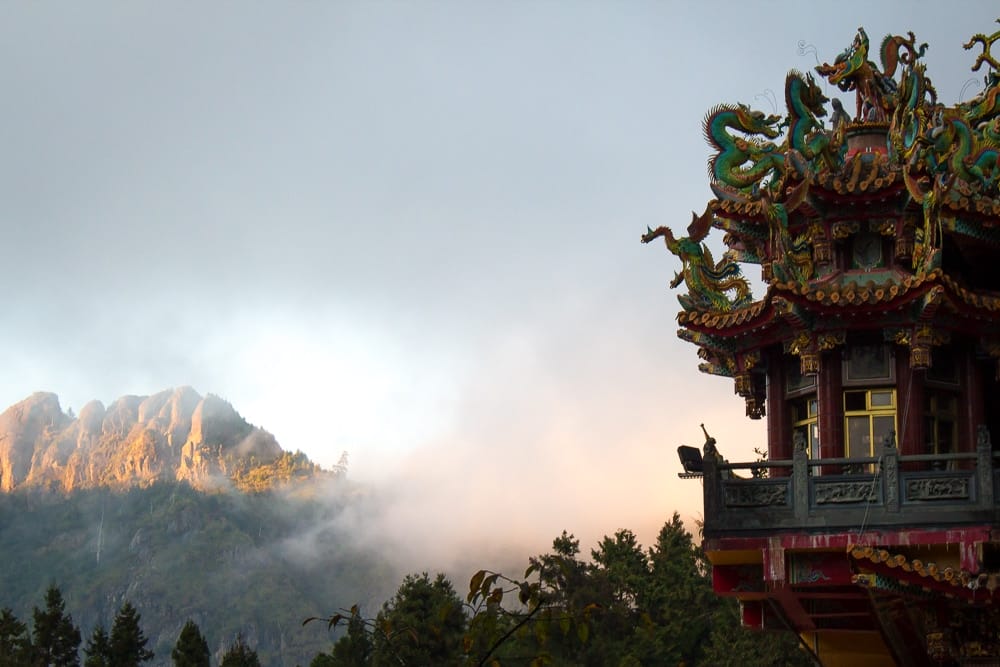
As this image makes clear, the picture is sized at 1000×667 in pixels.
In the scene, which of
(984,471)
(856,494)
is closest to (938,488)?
(984,471)

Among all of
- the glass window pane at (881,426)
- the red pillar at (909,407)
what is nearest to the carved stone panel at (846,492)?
the red pillar at (909,407)

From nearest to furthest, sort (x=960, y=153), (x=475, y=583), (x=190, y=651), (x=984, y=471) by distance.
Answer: (x=475, y=583)
(x=984, y=471)
(x=960, y=153)
(x=190, y=651)

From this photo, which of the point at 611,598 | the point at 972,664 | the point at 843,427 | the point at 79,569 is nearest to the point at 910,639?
the point at 972,664

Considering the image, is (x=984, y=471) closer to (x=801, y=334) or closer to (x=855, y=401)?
(x=855, y=401)

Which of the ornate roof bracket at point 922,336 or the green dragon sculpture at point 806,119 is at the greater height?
the green dragon sculpture at point 806,119

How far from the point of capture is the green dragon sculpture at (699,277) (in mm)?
26078

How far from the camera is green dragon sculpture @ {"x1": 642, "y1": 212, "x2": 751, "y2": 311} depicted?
85.6 ft

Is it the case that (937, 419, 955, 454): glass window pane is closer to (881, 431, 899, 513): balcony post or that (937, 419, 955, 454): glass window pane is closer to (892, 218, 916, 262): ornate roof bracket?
(881, 431, 899, 513): balcony post

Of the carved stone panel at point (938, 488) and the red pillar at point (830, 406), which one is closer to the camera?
the carved stone panel at point (938, 488)

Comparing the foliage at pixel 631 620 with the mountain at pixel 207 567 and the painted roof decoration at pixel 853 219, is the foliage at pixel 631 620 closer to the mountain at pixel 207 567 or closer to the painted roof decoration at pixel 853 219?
the painted roof decoration at pixel 853 219

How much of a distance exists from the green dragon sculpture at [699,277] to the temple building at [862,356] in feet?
0.12

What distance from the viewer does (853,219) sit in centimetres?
2520

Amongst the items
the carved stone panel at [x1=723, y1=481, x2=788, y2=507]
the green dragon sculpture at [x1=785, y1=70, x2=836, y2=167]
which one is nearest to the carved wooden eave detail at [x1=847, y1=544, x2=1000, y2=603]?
the carved stone panel at [x1=723, y1=481, x2=788, y2=507]

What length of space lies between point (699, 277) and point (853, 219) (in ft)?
8.91
